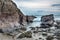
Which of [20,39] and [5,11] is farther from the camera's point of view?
[5,11]

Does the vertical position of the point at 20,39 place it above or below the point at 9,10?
below

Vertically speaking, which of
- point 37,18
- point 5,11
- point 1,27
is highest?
point 5,11

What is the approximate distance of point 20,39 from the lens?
40.2 metres

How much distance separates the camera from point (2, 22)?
44.9 metres

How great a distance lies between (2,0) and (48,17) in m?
49.8

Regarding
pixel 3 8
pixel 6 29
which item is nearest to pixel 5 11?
pixel 3 8

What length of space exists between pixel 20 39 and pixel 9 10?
39.2 feet

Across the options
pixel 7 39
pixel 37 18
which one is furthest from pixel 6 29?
pixel 37 18

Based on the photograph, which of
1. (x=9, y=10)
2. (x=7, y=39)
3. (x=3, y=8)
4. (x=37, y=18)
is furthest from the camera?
(x=37, y=18)

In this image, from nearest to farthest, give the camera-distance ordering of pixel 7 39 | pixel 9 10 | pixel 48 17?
pixel 7 39 < pixel 9 10 < pixel 48 17

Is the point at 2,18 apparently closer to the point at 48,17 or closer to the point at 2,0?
the point at 2,0

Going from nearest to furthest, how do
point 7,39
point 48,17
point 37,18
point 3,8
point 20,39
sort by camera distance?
point 7,39, point 20,39, point 3,8, point 48,17, point 37,18

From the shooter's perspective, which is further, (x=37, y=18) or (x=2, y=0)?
(x=37, y=18)

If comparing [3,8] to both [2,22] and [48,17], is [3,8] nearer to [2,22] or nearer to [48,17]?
[2,22]
